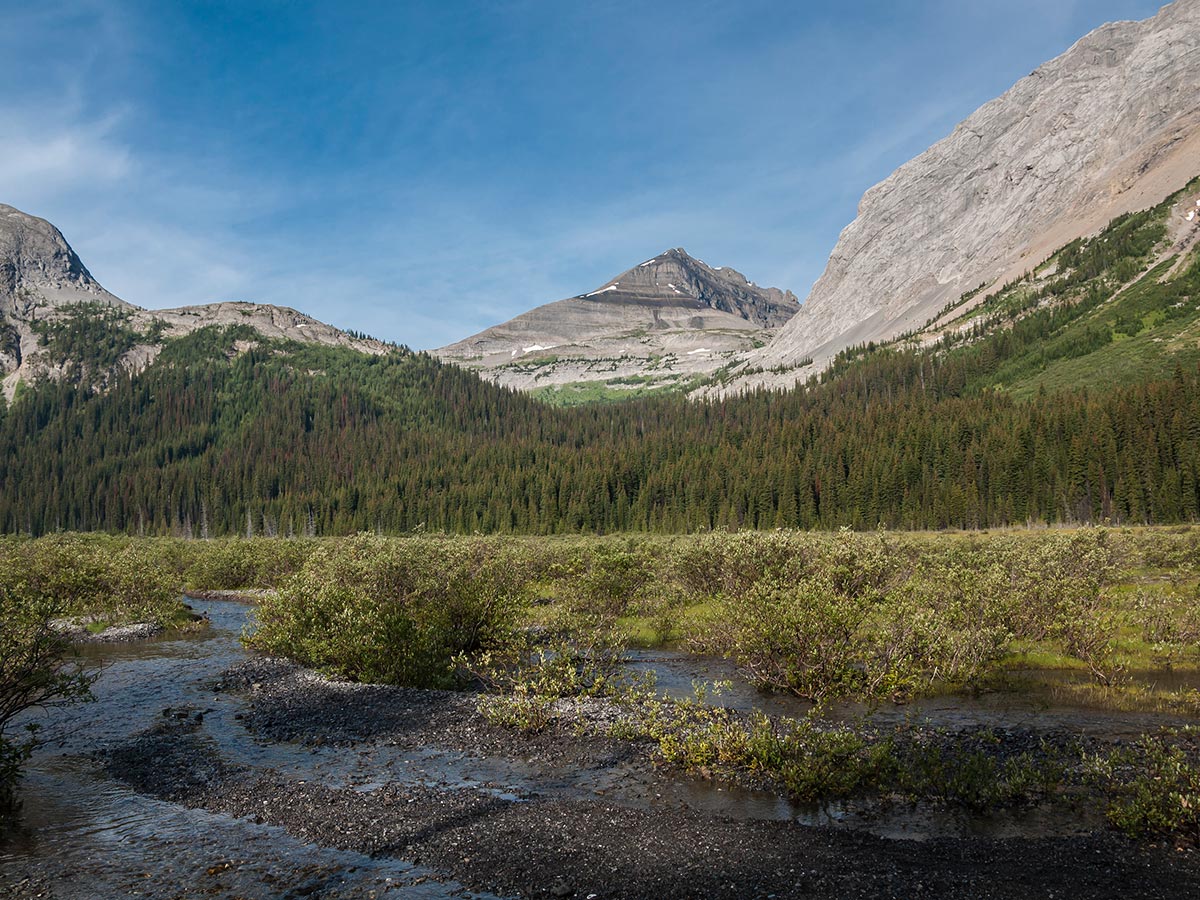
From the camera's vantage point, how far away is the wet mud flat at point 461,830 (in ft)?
→ 41.7

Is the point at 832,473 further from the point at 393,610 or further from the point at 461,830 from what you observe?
the point at 461,830

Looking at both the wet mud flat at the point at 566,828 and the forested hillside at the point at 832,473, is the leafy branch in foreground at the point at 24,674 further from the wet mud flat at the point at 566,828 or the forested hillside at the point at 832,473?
the forested hillside at the point at 832,473

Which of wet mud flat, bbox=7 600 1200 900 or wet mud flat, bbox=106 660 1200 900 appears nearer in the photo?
wet mud flat, bbox=106 660 1200 900

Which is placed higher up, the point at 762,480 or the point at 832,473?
the point at 832,473

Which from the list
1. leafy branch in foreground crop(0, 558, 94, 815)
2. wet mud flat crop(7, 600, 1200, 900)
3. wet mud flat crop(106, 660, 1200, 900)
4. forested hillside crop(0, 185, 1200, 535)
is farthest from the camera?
forested hillside crop(0, 185, 1200, 535)

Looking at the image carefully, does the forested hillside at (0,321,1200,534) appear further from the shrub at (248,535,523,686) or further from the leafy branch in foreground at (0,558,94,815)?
the leafy branch in foreground at (0,558,94,815)

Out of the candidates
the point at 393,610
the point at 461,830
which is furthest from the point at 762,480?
the point at 461,830

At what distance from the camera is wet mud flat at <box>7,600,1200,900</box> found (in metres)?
12.7

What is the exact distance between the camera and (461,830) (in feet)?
50.0

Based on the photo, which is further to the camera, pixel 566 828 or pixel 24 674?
pixel 24 674

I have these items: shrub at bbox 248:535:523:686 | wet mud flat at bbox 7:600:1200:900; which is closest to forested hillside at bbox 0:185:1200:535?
shrub at bbox 248:535:523:686

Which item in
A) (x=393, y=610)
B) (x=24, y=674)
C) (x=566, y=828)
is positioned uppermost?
(x=24, y=674)

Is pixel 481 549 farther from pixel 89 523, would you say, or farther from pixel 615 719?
pixel 89 523

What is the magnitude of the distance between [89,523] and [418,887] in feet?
725
